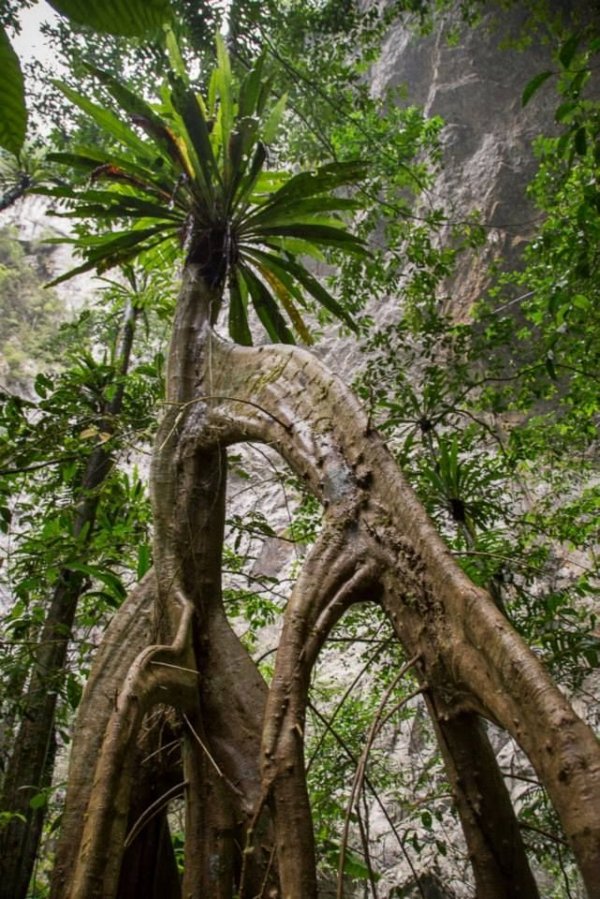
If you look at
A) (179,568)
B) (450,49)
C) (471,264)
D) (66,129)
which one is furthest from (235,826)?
(450,49)

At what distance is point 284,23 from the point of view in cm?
486

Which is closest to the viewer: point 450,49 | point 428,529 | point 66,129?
point 428,529

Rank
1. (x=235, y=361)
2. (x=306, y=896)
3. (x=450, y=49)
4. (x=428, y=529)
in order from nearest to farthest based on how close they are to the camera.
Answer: (x=306, y=896) < (x=428, y=529) < (x=235, y=361) < (x=450, y=49)

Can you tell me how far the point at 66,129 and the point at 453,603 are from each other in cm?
669

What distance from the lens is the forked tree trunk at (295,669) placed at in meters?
1.13

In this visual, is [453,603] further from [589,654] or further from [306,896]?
[589,654]

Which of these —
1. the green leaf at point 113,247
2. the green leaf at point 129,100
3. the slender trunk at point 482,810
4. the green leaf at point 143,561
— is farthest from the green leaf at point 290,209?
the slender trunk at point 482,810

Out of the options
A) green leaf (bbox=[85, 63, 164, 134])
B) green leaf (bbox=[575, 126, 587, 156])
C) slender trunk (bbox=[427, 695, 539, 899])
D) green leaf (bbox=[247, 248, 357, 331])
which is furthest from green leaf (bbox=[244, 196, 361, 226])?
slender trunk (bbox=[427, 695, 539, 899])

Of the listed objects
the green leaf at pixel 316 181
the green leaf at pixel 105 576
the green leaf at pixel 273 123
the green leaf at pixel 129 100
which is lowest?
the green leaf at pixel 105 576

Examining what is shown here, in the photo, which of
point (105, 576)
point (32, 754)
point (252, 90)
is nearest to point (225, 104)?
point (252, 90)

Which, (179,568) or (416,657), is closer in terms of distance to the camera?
(416,657)

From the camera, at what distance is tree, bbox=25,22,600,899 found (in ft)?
4.06

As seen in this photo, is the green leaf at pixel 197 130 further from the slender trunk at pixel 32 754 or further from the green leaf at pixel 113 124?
the slender trunk at pixel 32 754

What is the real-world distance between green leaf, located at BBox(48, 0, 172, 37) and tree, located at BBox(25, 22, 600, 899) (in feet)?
3.58
